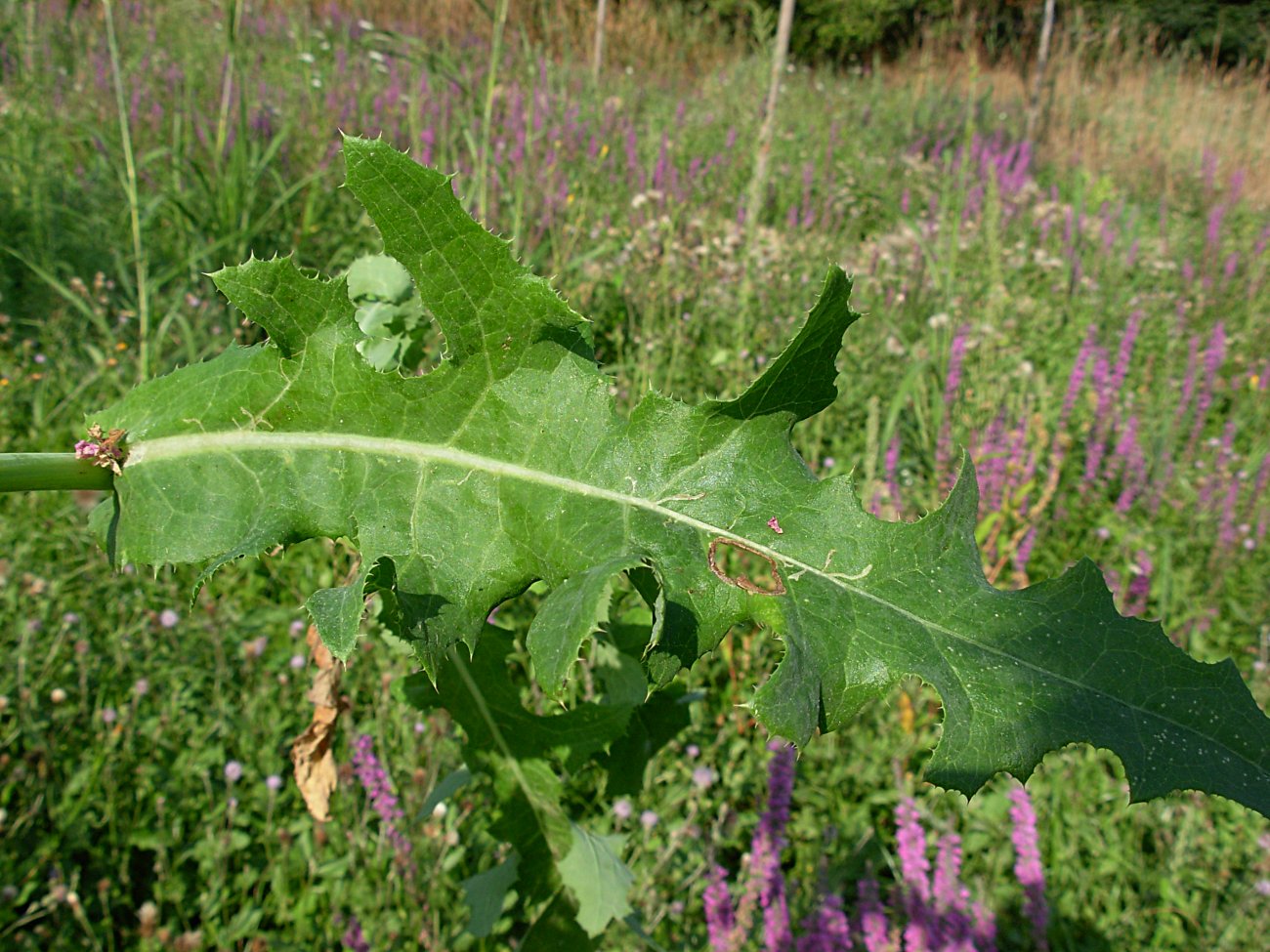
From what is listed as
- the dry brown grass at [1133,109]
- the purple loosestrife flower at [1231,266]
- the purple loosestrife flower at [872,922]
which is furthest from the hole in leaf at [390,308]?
the dry brown grass at [1133,109]

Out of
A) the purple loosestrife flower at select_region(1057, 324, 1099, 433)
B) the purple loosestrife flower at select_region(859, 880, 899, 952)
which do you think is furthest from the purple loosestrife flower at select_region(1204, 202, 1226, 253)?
the purple loosestrife flower at select_region(859, 880, 899, 952)

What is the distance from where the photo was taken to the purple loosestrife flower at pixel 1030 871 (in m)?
1.88

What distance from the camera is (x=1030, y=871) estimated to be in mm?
1909

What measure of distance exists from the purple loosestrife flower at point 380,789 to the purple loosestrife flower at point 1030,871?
1274 mm

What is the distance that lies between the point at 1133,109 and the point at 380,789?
11414 mm

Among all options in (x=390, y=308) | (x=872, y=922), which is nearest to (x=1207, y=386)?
(x=872, y=922)

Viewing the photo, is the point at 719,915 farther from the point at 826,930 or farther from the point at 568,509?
the point at 568,509

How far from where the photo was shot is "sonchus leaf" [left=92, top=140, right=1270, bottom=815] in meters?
0.60

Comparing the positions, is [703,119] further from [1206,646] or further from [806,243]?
[1206,646]

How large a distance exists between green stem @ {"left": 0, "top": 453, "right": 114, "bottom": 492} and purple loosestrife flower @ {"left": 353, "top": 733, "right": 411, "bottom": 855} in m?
1.34

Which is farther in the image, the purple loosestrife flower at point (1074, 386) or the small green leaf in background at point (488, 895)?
the purple loosestrife flower at point (1074, 386)

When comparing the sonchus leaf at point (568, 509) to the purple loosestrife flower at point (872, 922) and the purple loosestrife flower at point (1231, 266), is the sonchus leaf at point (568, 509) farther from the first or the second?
the purple loosestrife flower at point (1231, 266)

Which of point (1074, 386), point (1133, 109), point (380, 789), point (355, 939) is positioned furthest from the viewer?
point (1133, 109)

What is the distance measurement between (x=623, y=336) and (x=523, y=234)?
2.08 ft
